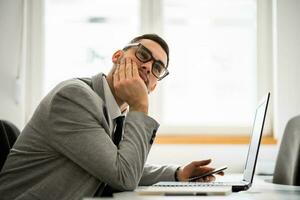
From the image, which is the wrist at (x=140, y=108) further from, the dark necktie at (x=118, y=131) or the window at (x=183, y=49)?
the window at (x=183, y=49)

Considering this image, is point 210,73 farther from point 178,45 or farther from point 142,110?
point 142,110

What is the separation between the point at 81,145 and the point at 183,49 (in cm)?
200

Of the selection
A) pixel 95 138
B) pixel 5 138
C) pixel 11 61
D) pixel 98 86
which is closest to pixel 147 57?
pixel 98 86

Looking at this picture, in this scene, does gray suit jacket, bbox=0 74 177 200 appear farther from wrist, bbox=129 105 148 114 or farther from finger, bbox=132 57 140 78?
finger, bbox=132 57 140 78

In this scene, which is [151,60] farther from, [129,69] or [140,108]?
[140,108]

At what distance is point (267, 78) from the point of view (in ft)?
10.3

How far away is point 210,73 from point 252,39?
0.38 metres

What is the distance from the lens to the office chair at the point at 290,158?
6.55 ft

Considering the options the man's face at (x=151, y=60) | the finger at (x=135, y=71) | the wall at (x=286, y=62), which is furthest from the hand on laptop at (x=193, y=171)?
the wall at (x=286, y=62)

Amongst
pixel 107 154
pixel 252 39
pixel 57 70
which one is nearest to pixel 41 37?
pixel 57 70

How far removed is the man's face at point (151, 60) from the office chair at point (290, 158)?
780 mm

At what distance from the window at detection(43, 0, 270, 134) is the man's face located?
4.62ft

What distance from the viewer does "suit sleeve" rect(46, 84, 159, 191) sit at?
126 centimetres

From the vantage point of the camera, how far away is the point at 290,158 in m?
2.09
